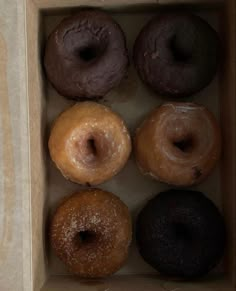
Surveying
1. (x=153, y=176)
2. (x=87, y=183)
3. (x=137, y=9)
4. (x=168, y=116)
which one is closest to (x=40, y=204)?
(x=87, y=183)

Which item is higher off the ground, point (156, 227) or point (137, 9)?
point (137, 9)

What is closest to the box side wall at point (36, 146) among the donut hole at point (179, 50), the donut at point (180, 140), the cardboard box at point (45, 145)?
the cardboard box at point (45, 145)

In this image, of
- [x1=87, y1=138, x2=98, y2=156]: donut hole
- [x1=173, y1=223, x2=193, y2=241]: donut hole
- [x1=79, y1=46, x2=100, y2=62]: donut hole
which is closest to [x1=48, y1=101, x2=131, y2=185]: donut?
[x1=87, y1=138, x2=98, y2=156]: donut hole

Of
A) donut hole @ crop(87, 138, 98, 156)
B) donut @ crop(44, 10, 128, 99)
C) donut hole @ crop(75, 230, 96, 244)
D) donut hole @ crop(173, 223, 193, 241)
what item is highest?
donut @ crop(44, 10, 128, 99)

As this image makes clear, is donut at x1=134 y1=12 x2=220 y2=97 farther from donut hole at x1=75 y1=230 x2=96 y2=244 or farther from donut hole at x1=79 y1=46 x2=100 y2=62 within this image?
donut hole at x1=75 y1=230 x2=96 y2=244

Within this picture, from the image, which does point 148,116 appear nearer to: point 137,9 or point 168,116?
point 168,116

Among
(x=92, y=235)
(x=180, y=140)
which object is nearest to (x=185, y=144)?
(x=180, y=140)
